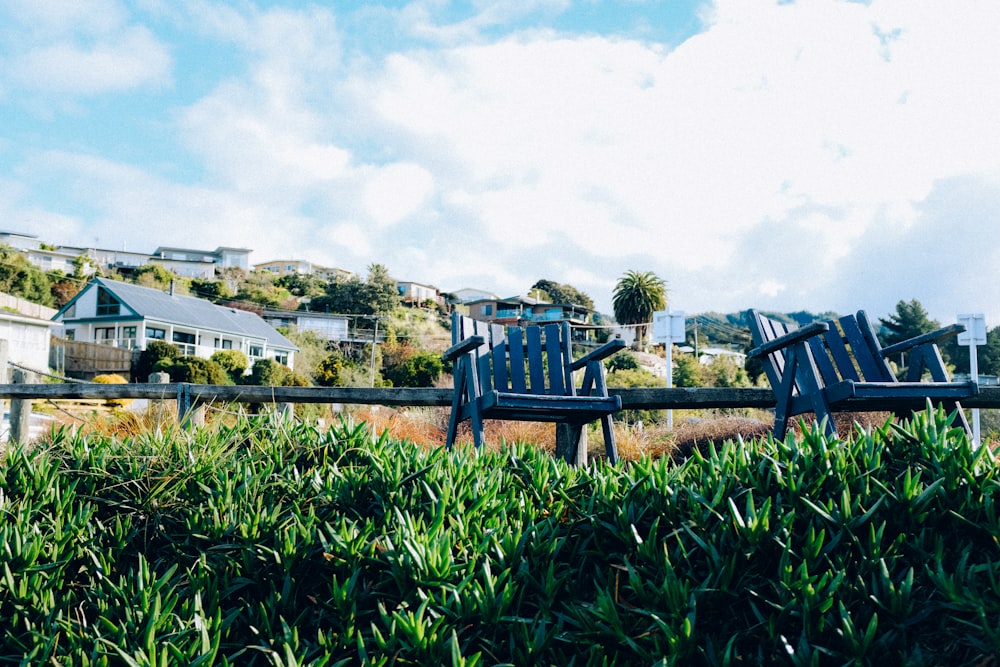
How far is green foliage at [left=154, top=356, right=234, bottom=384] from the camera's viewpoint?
3030 centimetres

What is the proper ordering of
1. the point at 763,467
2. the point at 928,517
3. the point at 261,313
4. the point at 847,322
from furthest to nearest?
the point at 261,313 → the point at 847,322 → the point at 763,467 → the point at 928,517

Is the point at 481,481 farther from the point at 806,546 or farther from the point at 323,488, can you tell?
the point at 806,546

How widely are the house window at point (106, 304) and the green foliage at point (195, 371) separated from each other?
9788 mm

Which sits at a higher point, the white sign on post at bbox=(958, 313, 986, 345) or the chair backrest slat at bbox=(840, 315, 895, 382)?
the white sign on post at bbox=(958, 313, 986, 345)

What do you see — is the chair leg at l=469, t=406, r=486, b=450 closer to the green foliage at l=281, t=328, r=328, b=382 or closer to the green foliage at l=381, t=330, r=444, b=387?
the green foliage at l=381, t=330, r=444, b=387

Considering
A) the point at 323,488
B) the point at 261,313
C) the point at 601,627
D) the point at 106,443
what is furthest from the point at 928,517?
the point at 261,313

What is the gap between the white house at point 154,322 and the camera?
40.1 metres

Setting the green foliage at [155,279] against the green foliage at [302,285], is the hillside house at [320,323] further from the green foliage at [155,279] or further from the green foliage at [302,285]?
the green foliage at [155,279]

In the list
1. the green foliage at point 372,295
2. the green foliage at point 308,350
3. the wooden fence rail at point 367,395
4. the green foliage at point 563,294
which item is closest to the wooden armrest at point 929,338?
the wooden fence rail at point 367,395

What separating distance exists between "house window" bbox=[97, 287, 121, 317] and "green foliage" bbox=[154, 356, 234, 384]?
9788mm

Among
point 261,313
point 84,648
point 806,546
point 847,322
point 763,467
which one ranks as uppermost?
point 261,313

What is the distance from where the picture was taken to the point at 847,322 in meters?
4.39

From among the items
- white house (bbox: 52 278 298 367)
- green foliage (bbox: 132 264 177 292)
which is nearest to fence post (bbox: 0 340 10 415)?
white house (bbox: 52 278 298 367)

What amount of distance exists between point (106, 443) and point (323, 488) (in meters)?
0.99
